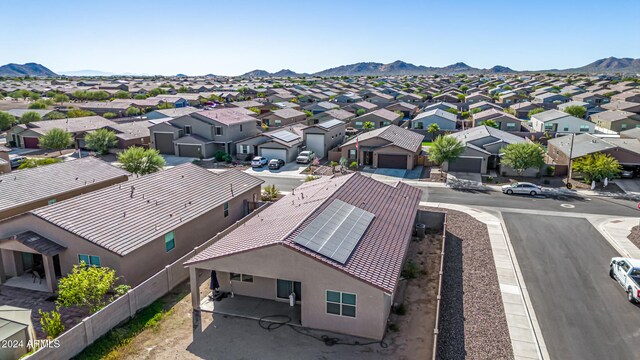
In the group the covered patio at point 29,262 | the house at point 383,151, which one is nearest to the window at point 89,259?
the covered patio at point 29,262

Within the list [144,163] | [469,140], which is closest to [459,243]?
[469,140]

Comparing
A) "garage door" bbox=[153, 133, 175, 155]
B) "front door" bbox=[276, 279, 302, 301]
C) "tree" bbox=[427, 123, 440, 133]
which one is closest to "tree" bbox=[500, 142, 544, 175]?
"tree" bbox=[427, 123, 440, 133]

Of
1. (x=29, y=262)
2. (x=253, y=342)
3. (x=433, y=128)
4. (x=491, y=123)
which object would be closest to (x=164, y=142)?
(x=29, y=262)

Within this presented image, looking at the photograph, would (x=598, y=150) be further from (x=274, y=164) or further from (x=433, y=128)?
(x=274, y=164)

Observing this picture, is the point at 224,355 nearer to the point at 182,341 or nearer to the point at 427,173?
the point at 182,341

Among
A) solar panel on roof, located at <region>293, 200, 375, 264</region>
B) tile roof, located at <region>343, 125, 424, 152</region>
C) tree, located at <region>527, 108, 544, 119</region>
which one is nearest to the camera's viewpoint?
solar panel on roof, located at <region>293, 200, 375, 264</region>

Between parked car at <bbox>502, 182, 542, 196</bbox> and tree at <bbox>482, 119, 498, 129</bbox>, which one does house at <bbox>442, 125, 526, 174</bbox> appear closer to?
parked car at <bbox>502, 182, 542, 196</bbox>
